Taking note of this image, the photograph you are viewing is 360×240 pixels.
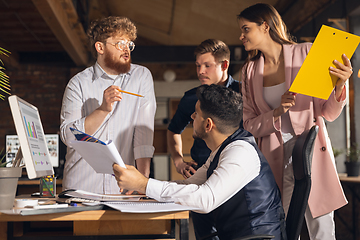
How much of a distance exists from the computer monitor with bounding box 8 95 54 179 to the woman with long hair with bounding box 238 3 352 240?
37.8 inches

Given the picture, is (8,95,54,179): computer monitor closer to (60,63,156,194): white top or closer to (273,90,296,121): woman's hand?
(60,63,156,194): white top

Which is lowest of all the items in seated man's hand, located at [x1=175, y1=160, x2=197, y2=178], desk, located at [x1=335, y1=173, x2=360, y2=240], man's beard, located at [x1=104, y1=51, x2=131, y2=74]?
desk, located at [x1=335, y1=173, x2=360, y2=240]

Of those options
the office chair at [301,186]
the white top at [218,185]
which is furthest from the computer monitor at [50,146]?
the office chair at [301,186]

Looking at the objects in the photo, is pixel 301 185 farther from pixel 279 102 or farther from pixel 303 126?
pixel 279 102

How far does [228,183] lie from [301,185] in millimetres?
342

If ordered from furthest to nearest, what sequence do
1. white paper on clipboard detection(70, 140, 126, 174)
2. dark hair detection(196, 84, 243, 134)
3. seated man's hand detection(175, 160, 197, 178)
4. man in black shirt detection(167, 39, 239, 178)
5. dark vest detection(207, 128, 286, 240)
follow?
man in black shirt detection(167, 39, 239, 178)
seated man's hand detection(175, 160, 197, 178)
dark hair detection(196, 84, 243, 134)
dark vest detection(207, 128, 286, 240)
white paper on clipboard detection(70, 140, 126, 174)

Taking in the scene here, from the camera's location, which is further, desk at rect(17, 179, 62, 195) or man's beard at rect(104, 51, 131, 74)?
desk at rect(17, 179, 62, 195)

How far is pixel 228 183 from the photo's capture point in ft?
3.81

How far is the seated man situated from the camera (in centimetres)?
115

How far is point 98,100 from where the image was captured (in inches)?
68.4

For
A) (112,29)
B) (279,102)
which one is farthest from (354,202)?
(112,29)

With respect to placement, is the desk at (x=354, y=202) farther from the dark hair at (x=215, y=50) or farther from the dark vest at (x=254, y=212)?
the dark vest at (x=254, y=212)

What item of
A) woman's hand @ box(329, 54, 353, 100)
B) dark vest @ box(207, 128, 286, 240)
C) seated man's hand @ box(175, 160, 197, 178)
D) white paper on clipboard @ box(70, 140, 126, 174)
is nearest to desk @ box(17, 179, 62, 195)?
seated man's hand @ box(175, 160, 197, 178)

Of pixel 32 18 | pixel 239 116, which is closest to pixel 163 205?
pixel 239 116
